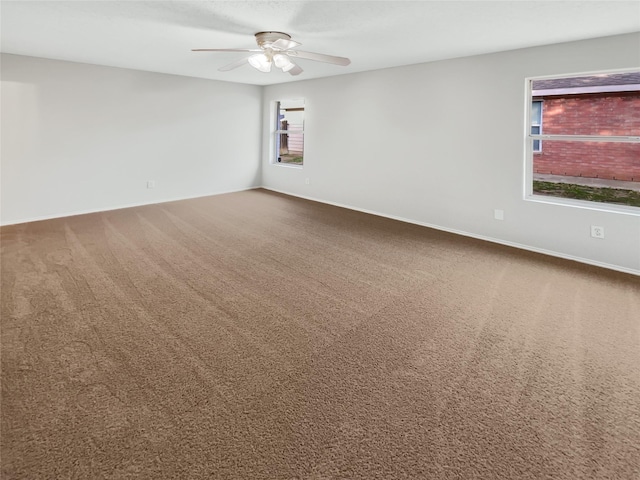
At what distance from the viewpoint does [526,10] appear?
303 cm

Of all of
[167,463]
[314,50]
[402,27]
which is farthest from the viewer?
[314,50]

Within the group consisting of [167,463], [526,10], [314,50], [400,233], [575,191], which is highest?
[314,50]

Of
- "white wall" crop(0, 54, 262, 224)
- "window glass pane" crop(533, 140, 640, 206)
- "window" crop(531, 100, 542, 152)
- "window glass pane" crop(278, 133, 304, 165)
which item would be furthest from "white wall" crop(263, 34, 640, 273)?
"white wall" crop(0, 54, 262, 224)

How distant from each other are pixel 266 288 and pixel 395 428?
1.81 m

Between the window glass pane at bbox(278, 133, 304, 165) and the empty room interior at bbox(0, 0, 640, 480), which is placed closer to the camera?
the empty room interior at bbox(0, 0, 640, 480)

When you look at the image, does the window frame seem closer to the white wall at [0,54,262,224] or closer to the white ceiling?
the white wall at [0,54,262,224]

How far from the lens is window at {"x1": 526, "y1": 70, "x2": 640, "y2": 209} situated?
394 centimetres

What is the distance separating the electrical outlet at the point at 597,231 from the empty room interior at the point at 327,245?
35 mm

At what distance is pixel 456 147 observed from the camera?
5000 millimetres

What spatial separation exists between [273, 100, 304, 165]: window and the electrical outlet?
518cm

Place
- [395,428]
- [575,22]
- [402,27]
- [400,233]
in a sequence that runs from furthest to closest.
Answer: [400,233] → [402,27] → [575,22] → [395,428]

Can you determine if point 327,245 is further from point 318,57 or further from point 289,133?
point 289,133

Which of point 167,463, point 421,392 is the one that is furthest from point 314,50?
point 167,463

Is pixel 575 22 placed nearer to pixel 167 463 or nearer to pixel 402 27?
pixel 402 27
